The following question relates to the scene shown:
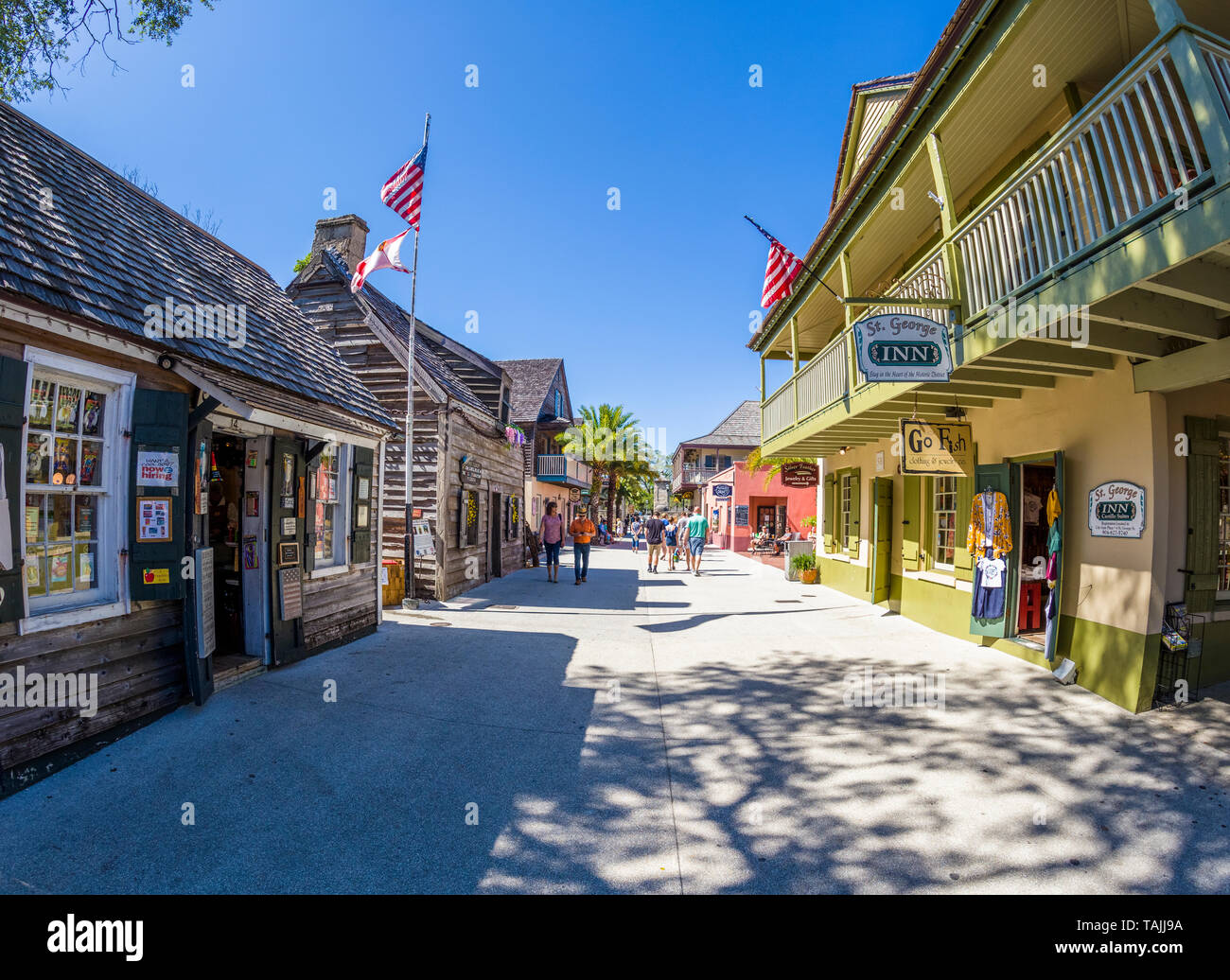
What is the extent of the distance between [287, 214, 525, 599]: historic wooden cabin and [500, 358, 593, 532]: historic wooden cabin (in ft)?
34.7

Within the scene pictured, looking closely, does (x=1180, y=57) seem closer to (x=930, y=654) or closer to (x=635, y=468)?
(x=930, y=654)

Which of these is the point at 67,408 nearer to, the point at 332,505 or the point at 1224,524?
the point at 332,505

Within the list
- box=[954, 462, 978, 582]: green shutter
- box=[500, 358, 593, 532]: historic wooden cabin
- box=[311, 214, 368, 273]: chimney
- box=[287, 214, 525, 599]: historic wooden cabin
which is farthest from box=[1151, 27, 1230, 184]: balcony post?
box=[500, 358, 593, 532]: historic wooden cabin

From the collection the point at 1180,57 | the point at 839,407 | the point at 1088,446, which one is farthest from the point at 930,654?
the point at 1180,57

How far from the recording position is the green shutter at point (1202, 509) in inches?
228

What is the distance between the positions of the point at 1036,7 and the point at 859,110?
7831 millimetres

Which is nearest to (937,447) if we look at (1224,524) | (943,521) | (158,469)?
(943,521)

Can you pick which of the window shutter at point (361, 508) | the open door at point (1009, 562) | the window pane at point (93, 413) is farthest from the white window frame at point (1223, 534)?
the window pane at point (93, 413)

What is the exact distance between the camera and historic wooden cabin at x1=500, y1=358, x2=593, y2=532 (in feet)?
89.4

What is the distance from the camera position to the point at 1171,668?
18.8 feet

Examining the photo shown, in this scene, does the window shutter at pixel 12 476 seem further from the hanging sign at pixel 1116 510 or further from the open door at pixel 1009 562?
the open door at pixel 1009 562

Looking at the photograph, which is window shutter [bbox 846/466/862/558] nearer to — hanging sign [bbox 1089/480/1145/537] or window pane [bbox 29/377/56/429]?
hanging sign [bbox 1089/480/1145/537]

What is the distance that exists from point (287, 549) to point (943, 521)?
30.2 feet
